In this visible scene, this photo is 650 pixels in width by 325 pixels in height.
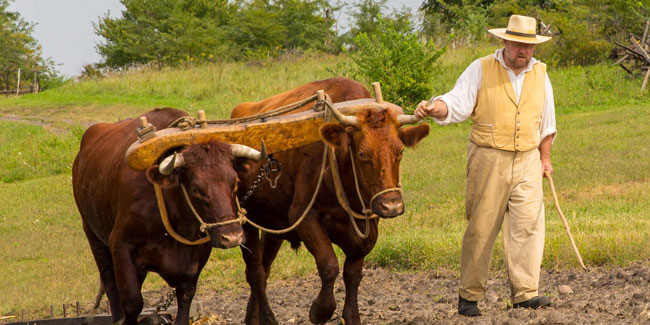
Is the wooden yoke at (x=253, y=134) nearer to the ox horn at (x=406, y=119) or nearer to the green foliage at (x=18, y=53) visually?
the ox horn at (x=406, y=119)

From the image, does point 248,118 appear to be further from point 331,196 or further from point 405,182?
point 405,182

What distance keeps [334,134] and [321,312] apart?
1472mm

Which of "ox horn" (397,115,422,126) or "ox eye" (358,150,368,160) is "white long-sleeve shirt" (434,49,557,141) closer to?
"ox horn" (397,115,422,126)

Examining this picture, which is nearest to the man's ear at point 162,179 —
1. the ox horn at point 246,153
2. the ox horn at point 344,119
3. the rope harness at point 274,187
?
the rope harness at point 274,187

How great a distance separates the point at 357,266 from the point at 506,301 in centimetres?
143

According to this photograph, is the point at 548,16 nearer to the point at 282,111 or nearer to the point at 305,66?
the point at 305,66

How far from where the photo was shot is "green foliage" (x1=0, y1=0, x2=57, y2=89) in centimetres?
5238

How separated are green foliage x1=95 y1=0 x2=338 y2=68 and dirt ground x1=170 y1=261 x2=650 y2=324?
3767cm

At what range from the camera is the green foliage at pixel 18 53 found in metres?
52.4

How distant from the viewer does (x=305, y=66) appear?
33312mm

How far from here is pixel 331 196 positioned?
23.6 ft

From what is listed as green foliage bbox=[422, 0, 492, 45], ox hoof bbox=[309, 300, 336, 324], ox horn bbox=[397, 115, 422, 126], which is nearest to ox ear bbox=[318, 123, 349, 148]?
ox horn bbox=[397, 115, 422, 126]

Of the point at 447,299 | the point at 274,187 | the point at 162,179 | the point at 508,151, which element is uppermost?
the point at 508,151

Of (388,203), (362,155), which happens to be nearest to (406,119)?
(362,155)
